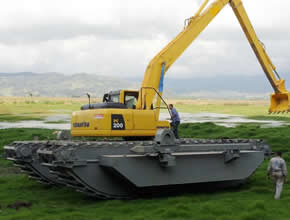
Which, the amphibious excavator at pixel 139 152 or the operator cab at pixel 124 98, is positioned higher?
the operator cab at pixel 124 98

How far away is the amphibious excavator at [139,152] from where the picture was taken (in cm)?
1034

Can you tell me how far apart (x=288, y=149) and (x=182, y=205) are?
951 cm

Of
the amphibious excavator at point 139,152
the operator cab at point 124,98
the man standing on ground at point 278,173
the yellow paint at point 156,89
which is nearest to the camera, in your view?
the amphibious excavator at point 139,152

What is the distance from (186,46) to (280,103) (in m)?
3.98

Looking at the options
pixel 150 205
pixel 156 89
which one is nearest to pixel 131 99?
pixel 156 89

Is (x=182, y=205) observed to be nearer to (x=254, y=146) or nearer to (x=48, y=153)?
(x=48, y=153)

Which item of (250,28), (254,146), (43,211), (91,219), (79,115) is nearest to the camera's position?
(91,219)

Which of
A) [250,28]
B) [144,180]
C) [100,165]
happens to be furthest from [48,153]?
[250,28]

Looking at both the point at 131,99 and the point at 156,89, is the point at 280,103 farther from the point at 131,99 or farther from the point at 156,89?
the point at 131,99

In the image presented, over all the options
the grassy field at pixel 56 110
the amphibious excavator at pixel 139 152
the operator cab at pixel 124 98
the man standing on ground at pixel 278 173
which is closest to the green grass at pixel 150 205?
the man standing on ground at pixel 278 173

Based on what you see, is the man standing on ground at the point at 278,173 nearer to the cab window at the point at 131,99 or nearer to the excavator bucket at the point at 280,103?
the cab window at the point at 131,99

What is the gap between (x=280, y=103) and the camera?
51.5ft

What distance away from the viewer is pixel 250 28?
15.6 m

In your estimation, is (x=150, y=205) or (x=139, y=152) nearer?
(x=150, y=205)
